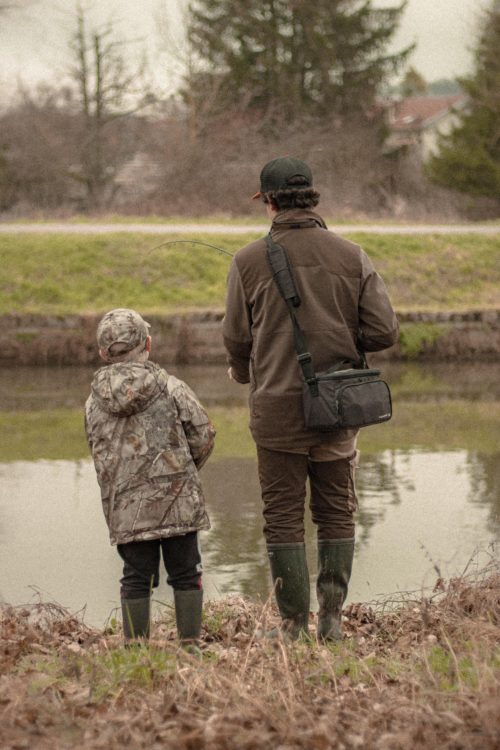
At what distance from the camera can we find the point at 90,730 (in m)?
3.39

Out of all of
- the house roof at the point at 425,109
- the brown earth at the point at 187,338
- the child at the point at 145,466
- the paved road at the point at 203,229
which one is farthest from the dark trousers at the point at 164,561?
the house roof at the point at 425,109

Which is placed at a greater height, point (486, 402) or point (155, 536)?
point (155, 536)

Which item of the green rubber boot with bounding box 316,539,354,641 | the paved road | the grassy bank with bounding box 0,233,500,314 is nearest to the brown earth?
the grassy bank with bounding box 0,233,500,314

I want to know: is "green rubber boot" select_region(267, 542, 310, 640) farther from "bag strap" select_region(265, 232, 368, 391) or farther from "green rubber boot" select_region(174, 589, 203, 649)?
"bag strap" select_region(265, 232, 368, 391)

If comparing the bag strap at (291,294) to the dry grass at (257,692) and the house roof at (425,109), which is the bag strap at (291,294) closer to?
the dry grass at (257,692)

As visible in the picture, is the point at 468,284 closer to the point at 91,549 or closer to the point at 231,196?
the point at 231,196

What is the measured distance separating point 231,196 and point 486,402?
1473cm

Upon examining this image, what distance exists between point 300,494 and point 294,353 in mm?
561

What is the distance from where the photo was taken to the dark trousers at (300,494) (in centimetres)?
450

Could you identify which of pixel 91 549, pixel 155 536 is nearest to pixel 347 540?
pixel 155 536

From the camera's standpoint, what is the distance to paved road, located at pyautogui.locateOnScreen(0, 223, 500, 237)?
18559 millimetres

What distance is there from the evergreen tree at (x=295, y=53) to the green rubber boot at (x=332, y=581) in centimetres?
2587

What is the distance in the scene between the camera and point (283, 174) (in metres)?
4.53

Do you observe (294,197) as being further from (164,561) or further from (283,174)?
(164,561)
